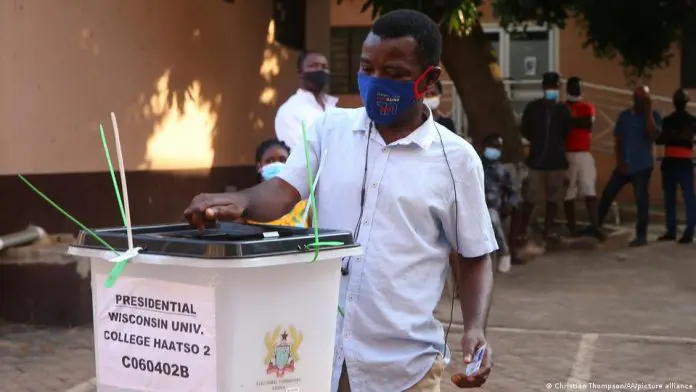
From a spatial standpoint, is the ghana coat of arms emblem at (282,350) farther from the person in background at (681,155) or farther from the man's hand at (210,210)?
the person in background at (681,155)

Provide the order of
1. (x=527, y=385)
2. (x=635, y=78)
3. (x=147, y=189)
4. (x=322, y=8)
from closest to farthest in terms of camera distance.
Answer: (x=527, y=385) < (x=147, y=189) < (x=322, y=8) < (x=635, y=78)

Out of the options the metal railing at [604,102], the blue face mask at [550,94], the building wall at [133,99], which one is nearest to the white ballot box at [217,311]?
the building wall at [133,99]

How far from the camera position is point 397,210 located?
2.74 meters

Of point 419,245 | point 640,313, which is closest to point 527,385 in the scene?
point 640,313

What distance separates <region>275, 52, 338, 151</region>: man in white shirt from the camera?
620cm

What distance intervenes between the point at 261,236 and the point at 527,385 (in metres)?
3.82

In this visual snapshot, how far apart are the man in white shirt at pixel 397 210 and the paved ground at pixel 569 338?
304 centimetres

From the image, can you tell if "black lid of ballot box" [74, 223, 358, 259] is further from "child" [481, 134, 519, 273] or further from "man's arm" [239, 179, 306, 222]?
"child" [481, 134, 519, 273]

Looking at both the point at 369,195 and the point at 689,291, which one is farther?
the point at 689,291

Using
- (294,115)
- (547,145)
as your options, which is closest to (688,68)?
(547,145)

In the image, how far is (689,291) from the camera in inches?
361

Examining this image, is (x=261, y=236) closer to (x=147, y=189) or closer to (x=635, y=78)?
(x=147, y=189)

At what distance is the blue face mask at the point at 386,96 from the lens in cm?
270

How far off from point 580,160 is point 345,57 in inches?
278
